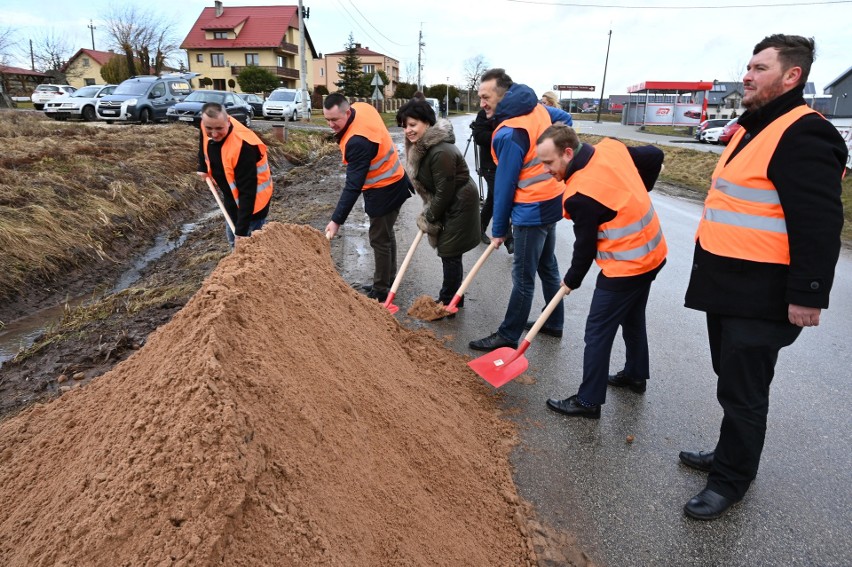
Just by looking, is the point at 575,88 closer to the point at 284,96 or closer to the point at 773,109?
the point at 284,96

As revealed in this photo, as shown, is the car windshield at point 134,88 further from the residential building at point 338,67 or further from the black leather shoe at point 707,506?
the residential building at point 338,67

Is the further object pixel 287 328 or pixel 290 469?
pixel 287 328

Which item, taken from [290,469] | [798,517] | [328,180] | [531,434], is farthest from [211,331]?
[328,180]

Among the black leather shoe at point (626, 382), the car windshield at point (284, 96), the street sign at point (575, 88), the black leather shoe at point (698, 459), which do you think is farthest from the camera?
the street sign at point (575, 88)

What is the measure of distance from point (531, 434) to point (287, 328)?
1.64m

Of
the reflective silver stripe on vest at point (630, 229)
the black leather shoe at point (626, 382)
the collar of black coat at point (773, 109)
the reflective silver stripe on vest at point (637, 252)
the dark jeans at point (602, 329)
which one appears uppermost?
the collar of black coat at point (773, 109)

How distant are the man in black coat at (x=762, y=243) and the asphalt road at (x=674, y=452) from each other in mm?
189

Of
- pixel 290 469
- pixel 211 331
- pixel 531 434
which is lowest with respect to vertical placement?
pixel 531 434

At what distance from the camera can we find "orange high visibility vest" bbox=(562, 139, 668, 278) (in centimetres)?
294

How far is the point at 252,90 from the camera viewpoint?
46.8 metres

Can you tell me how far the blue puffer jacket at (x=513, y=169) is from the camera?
3.90m

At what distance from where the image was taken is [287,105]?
2631 centimetres

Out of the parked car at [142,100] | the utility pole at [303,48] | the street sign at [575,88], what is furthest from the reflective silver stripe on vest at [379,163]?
the street sign at [575,88]

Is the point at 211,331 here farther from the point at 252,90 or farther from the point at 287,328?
the point at 252,90
